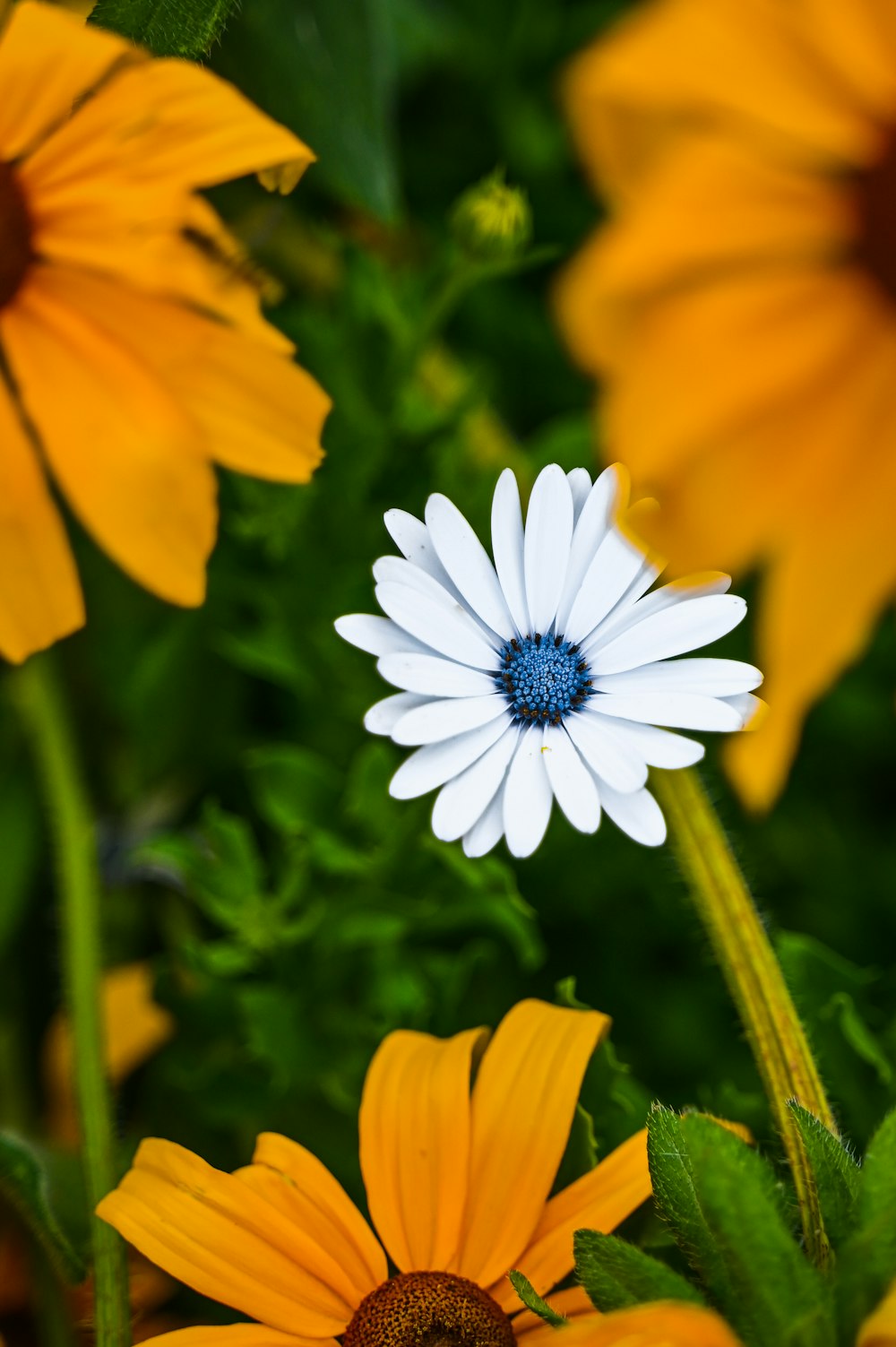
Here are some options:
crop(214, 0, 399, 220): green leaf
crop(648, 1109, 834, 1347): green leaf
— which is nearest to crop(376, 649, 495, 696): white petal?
crop(648, 1109, 834, 1347): green leaf

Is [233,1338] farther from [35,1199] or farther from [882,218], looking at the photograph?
[882,218]

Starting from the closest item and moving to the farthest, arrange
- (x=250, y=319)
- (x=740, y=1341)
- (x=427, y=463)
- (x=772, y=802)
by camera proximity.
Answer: (x=740, y=1341)
(x=250, y=319)
(x=427, y=463)
(x=772, y=802)

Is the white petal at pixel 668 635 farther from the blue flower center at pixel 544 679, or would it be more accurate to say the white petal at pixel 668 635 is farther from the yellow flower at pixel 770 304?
the yellow flower at pixel 770 304

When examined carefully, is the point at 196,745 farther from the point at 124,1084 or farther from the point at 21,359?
the point at 21,359

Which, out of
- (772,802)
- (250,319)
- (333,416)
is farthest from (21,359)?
(772,802)

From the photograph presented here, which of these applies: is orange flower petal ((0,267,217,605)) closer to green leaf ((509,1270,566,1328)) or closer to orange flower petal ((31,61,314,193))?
orange flower petal ((31,61,314,193))

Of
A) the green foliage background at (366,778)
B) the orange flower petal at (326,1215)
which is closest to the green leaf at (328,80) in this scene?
the green foliage background at (366,778)

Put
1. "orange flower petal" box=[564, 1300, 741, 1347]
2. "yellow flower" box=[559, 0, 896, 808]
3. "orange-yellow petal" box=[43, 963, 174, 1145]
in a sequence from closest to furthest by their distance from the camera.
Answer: "orange flower petal" box=[564, 1300, 741, 1347], "yellow flower" box=[559, 0, 896, 808], "orange-yellow petal" box=[43, 963, 174, 1145]
